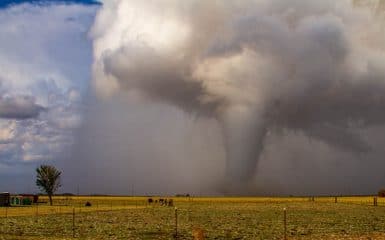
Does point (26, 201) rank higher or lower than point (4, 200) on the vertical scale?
lower

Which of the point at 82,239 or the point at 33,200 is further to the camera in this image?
the point at 33,200

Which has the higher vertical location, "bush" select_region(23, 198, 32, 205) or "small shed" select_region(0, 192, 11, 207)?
"small shed" select_region(0, 192, 11, 207)

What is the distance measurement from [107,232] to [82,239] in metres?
9.78

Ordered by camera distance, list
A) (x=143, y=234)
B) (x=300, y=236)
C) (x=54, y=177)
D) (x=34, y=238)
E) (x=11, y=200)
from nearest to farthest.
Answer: (x=34, y=238), (x=300, y=236), (x=143, y=234), (x=11, y=200), (x=54, y=177)

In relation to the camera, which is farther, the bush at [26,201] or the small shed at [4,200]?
the bush at [26,201]

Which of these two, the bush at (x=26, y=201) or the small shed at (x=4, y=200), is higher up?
the small shed at (x=4, y=200)

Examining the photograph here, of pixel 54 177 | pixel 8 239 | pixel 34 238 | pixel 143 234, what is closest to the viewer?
pixel 8 239

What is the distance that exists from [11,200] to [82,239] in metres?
121

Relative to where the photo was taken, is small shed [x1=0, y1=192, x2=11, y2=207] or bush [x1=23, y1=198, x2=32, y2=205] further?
bush [x1=23, y1=198, x2=32, y2=205]

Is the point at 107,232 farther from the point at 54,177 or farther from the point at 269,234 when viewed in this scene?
the point at 54,177

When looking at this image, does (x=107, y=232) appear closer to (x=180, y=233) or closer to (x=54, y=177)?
(x=180, y=233)

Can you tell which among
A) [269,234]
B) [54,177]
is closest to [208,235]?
[269,234]

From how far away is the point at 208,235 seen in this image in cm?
4872

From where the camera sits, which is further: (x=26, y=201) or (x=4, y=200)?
(x=26, y=201)
